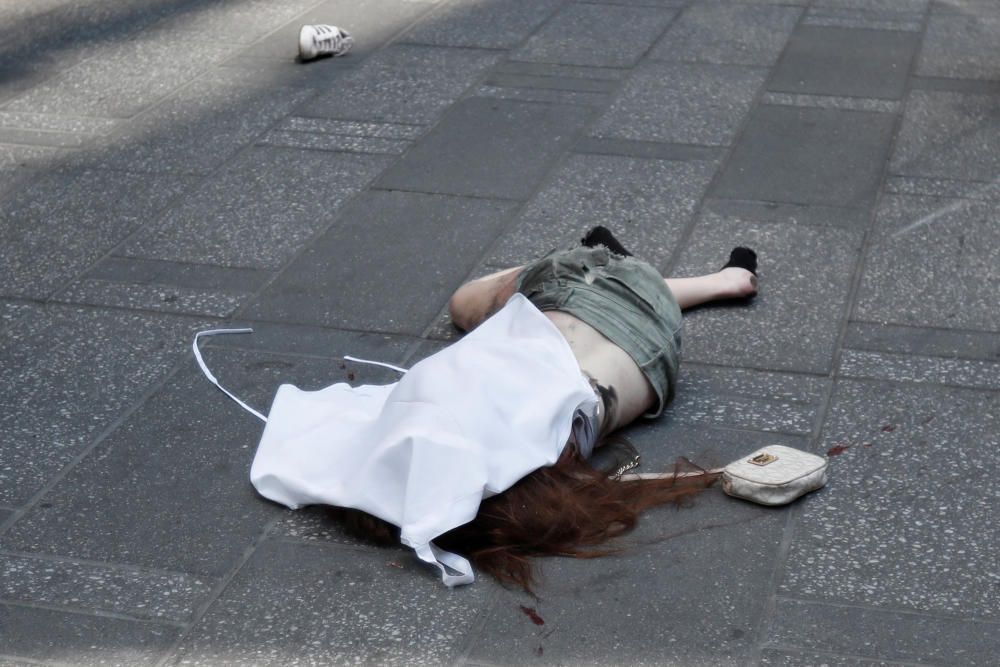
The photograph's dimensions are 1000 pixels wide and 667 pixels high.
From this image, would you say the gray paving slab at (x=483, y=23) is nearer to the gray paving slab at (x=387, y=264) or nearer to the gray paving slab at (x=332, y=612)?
the gray paving slab at (x=387, y=264)

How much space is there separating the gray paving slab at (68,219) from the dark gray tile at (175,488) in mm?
947

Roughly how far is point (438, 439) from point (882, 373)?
147 centimetres

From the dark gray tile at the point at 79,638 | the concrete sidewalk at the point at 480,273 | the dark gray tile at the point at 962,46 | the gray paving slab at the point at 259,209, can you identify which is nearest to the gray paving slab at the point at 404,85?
the concrete sidewalk at the point at 480,273

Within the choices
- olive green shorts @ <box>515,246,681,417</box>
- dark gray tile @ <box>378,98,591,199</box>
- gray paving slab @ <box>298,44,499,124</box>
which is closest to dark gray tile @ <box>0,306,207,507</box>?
olive green shorts @ <box>515,246,681,417</box>

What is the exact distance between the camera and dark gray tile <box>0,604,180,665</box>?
2725 millimetres

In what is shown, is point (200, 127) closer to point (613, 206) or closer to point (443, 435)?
point (613, 206)

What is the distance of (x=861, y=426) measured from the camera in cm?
349

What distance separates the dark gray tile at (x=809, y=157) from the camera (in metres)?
4.99

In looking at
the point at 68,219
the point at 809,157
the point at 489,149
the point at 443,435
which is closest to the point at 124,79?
the point at 68,219

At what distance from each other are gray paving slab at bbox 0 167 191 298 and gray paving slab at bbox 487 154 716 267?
1.35 m

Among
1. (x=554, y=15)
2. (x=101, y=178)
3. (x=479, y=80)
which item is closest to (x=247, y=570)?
(x=101, y=178)

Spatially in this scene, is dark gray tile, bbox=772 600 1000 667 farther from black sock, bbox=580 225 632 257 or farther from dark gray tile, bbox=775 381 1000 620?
black sock, bbox=580 225 632 257

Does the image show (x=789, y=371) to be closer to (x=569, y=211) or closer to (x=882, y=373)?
(x=882, y=373)

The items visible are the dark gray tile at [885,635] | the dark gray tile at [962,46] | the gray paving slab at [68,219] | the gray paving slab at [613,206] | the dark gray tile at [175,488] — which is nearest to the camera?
the dark gray tile at [885,635]
